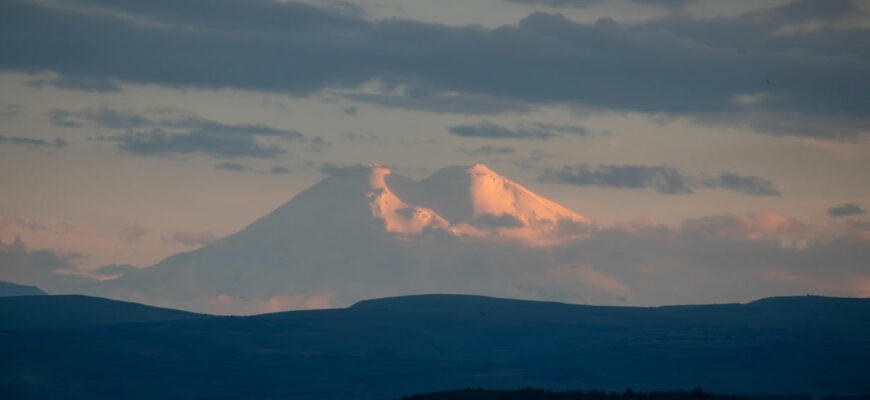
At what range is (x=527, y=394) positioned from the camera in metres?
160

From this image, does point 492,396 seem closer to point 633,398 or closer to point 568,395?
point 568,395

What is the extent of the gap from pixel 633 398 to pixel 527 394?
1575 centimetres

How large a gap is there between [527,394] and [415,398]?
45.8 ft

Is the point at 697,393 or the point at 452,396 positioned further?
the point at 452,396

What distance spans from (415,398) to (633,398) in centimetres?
2771

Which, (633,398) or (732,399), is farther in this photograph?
(732,399)

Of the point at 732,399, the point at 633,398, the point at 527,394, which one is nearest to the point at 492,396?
the point at 527,394

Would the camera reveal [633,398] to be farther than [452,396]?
No

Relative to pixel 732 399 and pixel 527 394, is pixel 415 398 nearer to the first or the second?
pixel 527 394

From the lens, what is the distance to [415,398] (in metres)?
160

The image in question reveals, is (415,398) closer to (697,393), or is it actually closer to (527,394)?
(527,394)

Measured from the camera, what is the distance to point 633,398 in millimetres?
149375

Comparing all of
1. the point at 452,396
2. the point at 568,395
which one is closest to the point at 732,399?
the point at 568,395

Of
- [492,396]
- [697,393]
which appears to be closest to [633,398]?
[697,393]
